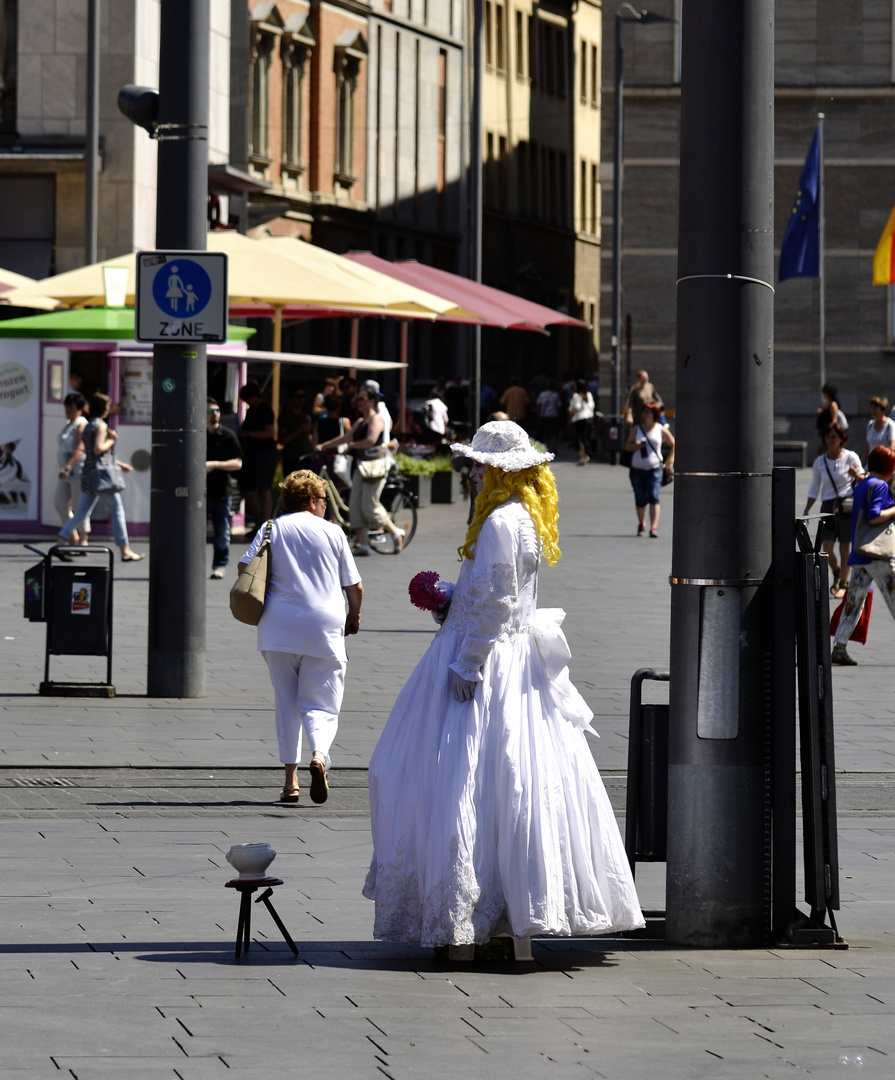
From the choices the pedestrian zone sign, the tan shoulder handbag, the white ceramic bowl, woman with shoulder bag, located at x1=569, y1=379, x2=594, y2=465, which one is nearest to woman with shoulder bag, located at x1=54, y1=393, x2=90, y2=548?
the pedestrian zone sign

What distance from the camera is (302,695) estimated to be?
30.7 ft

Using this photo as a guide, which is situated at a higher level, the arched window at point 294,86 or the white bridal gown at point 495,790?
the arched window at point 294,86

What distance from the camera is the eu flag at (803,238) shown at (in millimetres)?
38031

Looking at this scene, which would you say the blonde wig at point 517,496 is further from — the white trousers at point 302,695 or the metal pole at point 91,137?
the metal pole at point 91,137

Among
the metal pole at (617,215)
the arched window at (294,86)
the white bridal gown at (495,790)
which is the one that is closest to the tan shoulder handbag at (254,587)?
the white bridal gown at (495,790)

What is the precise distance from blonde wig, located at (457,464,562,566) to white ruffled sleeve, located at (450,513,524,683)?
77mm

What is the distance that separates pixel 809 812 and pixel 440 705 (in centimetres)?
117

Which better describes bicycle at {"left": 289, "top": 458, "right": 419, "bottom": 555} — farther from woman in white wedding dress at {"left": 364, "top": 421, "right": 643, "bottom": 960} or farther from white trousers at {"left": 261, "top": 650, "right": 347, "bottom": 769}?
woman in white wedding dress at {"left": 364, "top": 421, "right": 643, "bottom": 960}

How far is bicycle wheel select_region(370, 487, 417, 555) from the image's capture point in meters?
22.3

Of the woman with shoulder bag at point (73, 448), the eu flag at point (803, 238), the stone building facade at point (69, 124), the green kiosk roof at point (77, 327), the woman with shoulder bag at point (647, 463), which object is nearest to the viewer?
the woman with shoulder bag at point (73, 448)

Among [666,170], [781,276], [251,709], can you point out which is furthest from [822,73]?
[251,709]

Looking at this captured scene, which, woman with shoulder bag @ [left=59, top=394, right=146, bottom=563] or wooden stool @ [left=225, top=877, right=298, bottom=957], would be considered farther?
woman with shoulder bag @ [left=59, top=394, right=146, bottom=563]

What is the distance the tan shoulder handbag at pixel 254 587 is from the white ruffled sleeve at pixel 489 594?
2.99 meters

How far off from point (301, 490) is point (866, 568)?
5807 millimetres
